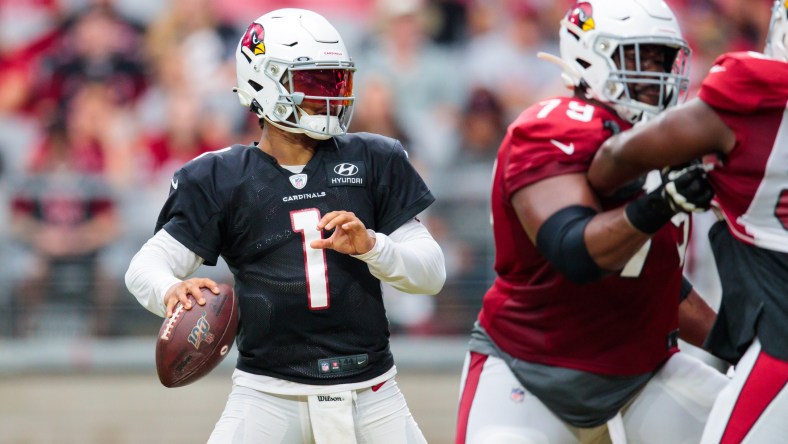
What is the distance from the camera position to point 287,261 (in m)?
3.34

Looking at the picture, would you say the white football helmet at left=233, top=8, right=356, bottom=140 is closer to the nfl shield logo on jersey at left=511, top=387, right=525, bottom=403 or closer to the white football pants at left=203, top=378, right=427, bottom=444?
the white football pants at left=203, top=378, right=427, bottom=444

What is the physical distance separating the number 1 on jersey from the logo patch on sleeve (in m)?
0.11

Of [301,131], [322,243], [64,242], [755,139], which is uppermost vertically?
[755,139]

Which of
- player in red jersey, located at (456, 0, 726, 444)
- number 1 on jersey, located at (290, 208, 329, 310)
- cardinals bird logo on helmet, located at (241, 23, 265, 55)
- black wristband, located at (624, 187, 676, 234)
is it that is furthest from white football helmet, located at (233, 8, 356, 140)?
black wristband, located at (624, 187, 676, 234)

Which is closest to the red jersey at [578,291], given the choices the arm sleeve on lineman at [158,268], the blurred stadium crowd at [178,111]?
the arm sleeve on lineman at [158,268]

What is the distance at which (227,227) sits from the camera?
3.38 meters

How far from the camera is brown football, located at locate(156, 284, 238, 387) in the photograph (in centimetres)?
315

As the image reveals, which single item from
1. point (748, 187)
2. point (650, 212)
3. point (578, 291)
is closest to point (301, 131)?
point (578, 291)

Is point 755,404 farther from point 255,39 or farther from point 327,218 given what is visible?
point 255,39

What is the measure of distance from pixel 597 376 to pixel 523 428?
24cm

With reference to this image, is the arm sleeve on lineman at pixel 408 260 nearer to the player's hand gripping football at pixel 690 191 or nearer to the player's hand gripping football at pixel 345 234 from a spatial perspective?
the player's hand gripping football at pixel 345 234

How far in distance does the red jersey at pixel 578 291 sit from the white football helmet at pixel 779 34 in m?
0.48

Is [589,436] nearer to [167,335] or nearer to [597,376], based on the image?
[597,376]

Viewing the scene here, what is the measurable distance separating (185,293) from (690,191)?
4.46ft
